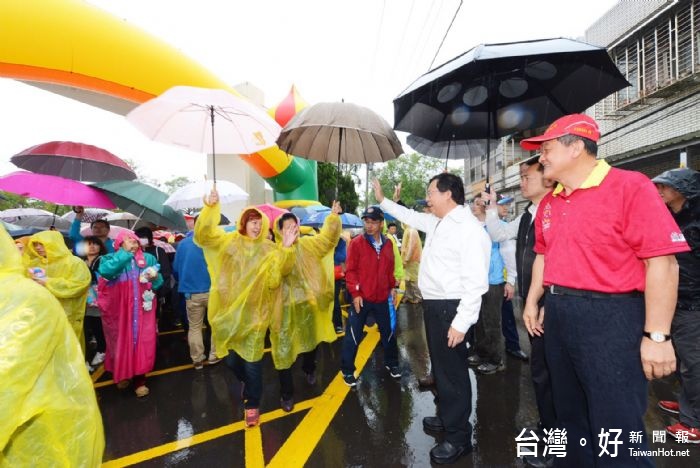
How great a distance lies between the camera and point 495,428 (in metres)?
3.03

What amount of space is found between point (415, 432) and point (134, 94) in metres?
5.61

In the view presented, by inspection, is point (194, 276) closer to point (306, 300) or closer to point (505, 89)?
point (306, 300)

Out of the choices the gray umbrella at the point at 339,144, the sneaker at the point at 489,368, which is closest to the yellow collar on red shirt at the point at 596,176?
the gray umbrella at the point at 339,144

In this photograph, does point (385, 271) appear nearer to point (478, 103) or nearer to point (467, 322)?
point (467, 322)

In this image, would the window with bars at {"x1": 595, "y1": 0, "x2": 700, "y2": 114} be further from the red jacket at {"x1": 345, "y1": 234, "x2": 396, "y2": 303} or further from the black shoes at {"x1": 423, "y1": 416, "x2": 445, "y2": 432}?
the black shoes at {"x1": 423, "y1": 416, "x2": 445, "y2": 432}

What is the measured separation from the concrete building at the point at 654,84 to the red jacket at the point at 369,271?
7078 millimetres

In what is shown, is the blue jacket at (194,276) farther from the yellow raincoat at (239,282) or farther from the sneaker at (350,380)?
the sneaker at (350,380)

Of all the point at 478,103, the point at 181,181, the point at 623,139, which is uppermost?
the point at 181,181

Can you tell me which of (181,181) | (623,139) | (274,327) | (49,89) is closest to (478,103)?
(274,327)

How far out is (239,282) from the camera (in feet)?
10.5

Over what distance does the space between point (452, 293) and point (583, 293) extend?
877 mm

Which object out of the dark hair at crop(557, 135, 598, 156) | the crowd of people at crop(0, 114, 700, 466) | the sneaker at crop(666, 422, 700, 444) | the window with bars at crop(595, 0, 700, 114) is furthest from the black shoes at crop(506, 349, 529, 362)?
the window with bars at crop(595, 0, 700, 114)

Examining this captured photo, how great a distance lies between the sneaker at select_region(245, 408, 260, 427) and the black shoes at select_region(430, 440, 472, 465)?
146 centimetres

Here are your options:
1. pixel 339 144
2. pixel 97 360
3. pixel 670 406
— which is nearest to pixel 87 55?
pixel 339 144
